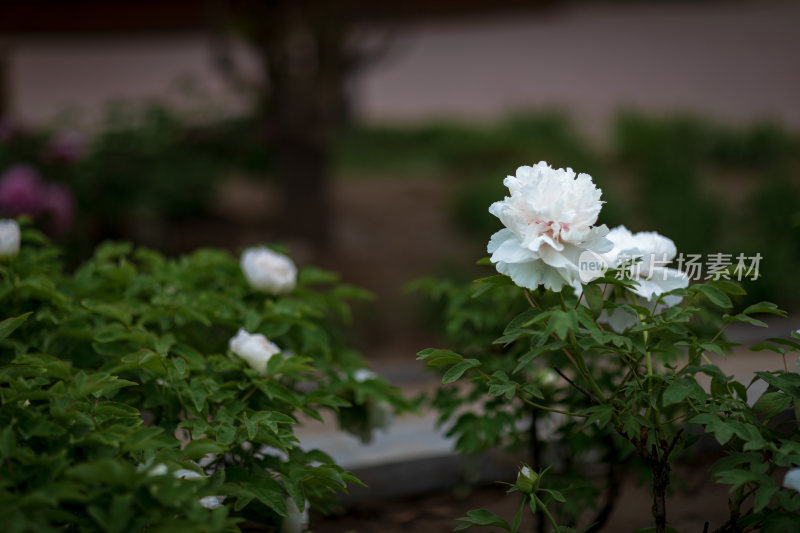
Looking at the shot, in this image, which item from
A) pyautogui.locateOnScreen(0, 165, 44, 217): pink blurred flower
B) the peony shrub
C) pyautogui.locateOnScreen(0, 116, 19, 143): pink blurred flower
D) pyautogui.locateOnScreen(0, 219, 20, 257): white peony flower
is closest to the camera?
the peony shrub

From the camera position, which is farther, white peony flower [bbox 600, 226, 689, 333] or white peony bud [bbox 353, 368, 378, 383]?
white peony bud [bbox 353, 368, 378, 383]

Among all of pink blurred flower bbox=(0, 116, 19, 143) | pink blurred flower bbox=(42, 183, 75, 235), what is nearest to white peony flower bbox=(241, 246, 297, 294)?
pink blurred flower bbox=(42, 183, 75, 235)

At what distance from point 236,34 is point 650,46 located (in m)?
5.33

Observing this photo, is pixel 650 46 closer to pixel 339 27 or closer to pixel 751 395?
pixel 339 27

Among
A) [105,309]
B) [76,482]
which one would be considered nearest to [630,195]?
[105,309]

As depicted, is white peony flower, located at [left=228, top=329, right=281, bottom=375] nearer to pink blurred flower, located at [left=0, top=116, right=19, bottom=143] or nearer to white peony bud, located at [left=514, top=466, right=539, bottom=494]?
white peony bud, located at [left=514, top=466, right=539, bottom=494]

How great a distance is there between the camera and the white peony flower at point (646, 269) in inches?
63.2

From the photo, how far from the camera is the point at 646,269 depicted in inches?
65.0

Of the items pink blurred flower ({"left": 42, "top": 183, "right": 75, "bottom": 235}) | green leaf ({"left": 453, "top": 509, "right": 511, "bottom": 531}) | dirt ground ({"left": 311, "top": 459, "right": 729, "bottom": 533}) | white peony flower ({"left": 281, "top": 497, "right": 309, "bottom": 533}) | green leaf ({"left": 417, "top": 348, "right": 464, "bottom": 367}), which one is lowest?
dirt ground ({"left": 311, "top": 459, "right": 729, "bottom": 533})

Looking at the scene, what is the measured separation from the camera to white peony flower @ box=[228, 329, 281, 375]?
70.7 inches

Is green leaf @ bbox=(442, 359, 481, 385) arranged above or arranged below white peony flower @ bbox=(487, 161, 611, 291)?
below

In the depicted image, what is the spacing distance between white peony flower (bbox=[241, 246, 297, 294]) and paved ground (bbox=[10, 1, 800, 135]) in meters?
6.44

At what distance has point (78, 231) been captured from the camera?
15.9ft

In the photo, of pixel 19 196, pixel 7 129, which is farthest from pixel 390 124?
pixel 19 196
